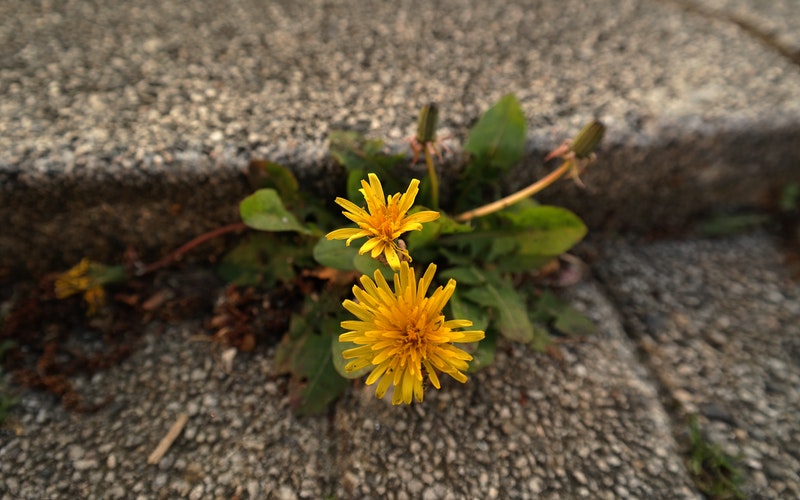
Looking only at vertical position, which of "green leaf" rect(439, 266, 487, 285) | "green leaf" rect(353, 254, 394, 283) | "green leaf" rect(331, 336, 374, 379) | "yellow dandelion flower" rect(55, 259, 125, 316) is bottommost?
"yellow dandelion flower" rect(55, 259, 125, 316)

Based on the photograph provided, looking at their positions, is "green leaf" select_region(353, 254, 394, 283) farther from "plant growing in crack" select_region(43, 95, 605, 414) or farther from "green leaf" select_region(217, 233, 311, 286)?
"green leaf" select_region(217, 233, 311, 286)

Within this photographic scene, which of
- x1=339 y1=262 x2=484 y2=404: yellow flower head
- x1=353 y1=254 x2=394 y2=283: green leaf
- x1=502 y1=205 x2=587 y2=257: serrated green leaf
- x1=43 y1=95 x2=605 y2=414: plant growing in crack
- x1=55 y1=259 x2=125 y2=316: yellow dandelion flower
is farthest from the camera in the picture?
x1=55 y1=259 x2=125 y2=316: yellow dandelion flower

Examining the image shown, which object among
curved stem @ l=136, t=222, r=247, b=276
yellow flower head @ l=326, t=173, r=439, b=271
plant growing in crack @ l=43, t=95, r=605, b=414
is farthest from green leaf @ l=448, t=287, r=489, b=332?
curved stem @ l=136, t=222, r=247, b=276

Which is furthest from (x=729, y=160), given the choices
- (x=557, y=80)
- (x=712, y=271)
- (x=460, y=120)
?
(x=460, y=120)

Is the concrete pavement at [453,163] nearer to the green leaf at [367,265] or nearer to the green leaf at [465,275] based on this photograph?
the green leaf at [465,275]

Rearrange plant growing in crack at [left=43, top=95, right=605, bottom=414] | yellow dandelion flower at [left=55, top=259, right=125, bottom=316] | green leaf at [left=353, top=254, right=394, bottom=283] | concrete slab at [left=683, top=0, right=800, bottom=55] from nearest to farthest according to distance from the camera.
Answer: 1. green leaf at [left=353, top=254, right=394, bottom=283]
2. plant growing in crack at [left=43, top=95, right=605, bottom=414]
3. yellow dandelion flower at [left=55, top=259, right=125, bottom=316]
4. concrete slab at [left=683, top=0, right=800, bottom=55]

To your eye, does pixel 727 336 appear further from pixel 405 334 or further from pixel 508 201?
pixel 405 334

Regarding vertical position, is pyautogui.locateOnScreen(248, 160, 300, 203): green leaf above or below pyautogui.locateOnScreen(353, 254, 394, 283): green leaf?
above
